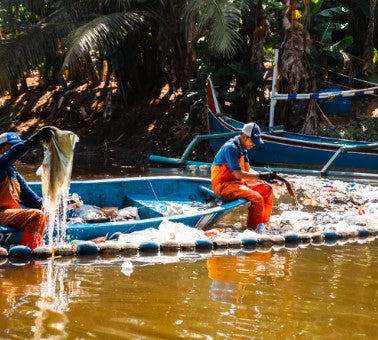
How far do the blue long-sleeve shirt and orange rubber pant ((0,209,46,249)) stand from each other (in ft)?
1.22

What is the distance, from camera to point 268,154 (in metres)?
18.0

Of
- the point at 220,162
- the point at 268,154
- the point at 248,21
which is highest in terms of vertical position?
the point at 248,21

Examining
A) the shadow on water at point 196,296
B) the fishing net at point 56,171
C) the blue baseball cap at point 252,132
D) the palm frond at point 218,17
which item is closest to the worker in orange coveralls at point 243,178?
the blue baseball cap at point 252,132

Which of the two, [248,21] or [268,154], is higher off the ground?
[248,21]

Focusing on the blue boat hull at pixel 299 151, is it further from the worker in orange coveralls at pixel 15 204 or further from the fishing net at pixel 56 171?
the worker in orange coveralls at pixel 15 204

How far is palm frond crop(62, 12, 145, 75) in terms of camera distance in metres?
17.2

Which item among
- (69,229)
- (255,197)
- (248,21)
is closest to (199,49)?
(248,21)

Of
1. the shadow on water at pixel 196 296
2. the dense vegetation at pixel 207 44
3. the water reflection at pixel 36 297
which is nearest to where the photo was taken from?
the water reflection at pixel 36 297

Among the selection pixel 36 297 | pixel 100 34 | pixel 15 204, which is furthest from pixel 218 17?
pixel 36 297

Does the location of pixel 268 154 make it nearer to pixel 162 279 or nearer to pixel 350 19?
pixel 350 19

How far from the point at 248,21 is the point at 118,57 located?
388 centimetres

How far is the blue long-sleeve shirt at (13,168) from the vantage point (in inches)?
278

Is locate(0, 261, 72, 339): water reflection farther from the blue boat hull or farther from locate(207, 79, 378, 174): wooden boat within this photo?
the blue boat hull

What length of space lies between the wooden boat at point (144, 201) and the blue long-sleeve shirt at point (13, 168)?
0.49 metres
